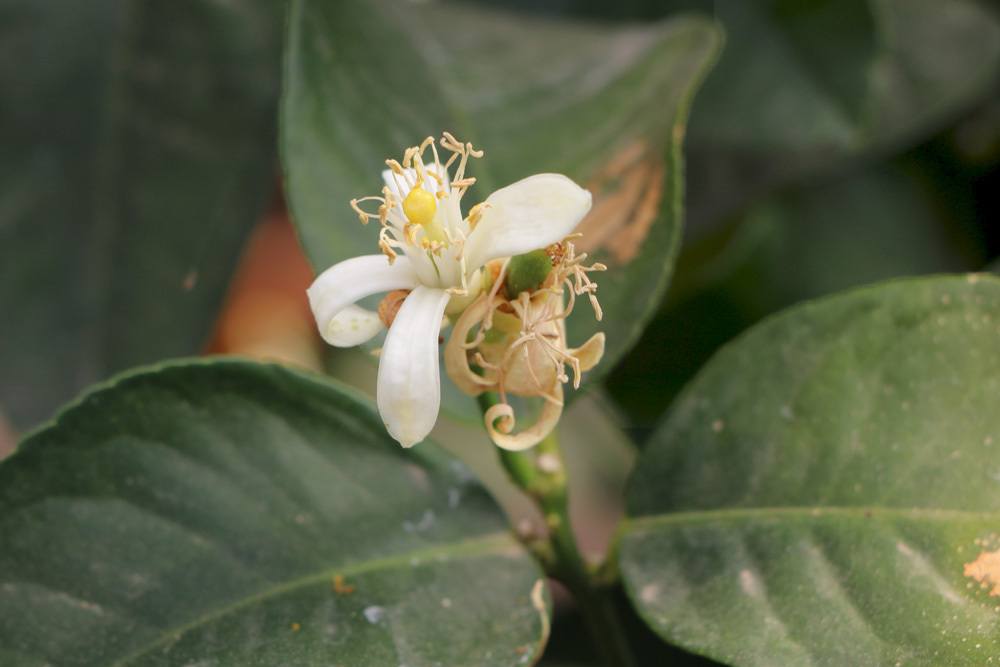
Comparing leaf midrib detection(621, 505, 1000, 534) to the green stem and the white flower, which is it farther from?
the white flower

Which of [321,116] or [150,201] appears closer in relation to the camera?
[321,116]

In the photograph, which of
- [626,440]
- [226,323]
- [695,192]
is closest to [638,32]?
[695,192]

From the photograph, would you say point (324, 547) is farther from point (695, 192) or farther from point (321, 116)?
point (695, 192)

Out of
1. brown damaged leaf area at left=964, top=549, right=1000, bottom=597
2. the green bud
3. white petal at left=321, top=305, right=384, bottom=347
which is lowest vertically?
brown damaged leaf area at left=964, top=549, right=1000, bottom=597

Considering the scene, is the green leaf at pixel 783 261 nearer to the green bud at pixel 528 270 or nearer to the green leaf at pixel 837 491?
the green leaf at pixel 837 491

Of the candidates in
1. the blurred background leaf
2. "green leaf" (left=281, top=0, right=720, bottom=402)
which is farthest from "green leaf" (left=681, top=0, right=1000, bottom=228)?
"green leaf" (left=281, top=0, right=720, bottom=402)

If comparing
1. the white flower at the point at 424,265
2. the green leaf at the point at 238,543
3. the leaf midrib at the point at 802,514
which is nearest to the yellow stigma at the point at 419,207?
the white flower at the point at 424,265
